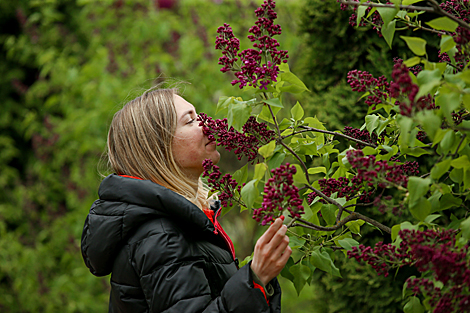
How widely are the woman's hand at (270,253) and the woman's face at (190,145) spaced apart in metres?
0.53

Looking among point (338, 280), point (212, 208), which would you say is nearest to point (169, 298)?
point (212, 208)

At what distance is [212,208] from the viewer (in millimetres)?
2100

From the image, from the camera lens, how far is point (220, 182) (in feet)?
5.00

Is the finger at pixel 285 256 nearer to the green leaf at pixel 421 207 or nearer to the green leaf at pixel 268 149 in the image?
the green leaf at pixel 268 149

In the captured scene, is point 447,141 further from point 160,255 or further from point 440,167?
point 160,255

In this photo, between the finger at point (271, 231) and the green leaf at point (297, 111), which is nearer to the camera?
the finger at point (271, 231)

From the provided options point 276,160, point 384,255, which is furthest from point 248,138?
point 384,255

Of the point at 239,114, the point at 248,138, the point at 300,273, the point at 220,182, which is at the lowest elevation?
the point at 300,273

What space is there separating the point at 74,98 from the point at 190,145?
153 inches

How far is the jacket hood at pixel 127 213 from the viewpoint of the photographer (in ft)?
5.19

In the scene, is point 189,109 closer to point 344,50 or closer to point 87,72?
point 344,50

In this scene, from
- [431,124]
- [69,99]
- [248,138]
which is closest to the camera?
[431,124]

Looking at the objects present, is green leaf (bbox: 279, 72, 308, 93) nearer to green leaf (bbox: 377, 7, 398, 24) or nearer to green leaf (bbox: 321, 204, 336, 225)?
green leaf (bbox: 377, 7, 398, 24)

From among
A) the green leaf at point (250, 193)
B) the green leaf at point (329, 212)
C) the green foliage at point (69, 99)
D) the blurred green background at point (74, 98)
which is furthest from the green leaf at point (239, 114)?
the green foliage at point (69, 99)
